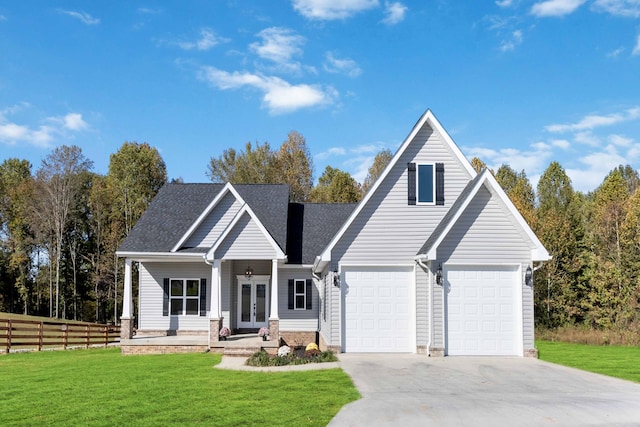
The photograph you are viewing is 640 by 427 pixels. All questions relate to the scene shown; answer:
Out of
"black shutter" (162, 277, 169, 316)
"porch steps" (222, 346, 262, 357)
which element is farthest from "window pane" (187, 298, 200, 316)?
"porch steps" (222, 346, 262, 357)

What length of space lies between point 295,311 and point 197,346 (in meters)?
4.80

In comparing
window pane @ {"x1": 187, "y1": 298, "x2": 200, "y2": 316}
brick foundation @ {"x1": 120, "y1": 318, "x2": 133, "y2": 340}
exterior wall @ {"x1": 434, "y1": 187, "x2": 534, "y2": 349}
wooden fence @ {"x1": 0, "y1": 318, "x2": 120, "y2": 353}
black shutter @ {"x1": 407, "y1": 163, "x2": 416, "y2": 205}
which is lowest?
wooden fence @ {"x1": 0, "y1": 318, "x2": 120, "y2": 353}

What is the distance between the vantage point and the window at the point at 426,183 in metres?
17.1

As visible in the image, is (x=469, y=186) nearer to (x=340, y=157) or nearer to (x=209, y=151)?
(x=340, y=157)

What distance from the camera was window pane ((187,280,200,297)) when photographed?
22406mm

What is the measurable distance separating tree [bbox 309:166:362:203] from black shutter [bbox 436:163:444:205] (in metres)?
26.1

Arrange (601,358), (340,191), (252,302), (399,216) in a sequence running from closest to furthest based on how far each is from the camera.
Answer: (601,358) < (399,216) < (252,302) < (340,191)

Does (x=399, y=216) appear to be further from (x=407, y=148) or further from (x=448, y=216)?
(x=407, y=148)

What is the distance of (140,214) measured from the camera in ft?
137

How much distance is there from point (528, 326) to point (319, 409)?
9.09 metres

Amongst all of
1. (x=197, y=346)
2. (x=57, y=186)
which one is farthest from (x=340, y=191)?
(x=197, y=346)

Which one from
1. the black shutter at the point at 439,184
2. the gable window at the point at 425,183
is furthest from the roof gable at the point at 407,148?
the black shutter at the point at 439,184

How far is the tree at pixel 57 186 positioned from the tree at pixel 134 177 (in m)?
3.63

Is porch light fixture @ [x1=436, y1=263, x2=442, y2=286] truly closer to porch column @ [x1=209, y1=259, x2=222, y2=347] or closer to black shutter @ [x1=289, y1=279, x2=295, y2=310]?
porch column @ [x1=209, y1=259, x2=222, y2=347]
